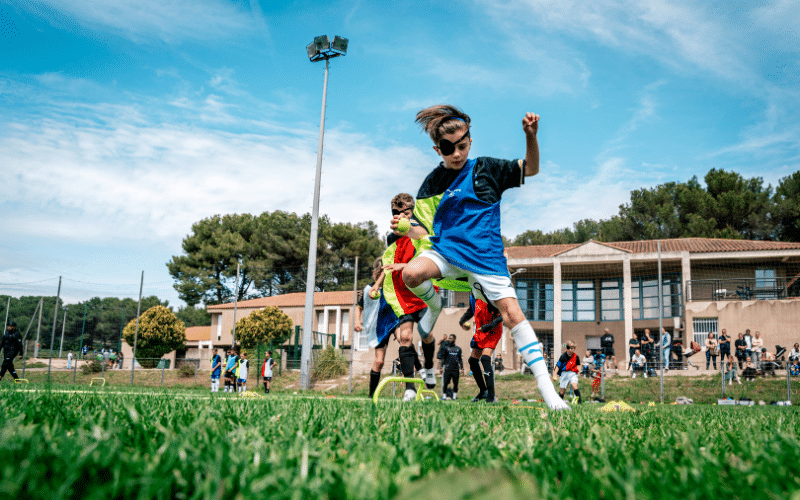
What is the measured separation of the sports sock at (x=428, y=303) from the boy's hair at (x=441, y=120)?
145 cm

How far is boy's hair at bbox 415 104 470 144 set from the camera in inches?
184

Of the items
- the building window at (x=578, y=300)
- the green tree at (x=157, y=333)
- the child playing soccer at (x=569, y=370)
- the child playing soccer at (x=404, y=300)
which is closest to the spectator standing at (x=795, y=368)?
the child playing soccer at (x=569, y=370)

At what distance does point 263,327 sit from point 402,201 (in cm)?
3292

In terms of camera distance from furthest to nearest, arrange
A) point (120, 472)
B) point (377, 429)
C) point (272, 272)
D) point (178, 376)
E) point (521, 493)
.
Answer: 1. point (272, 272)
2. point (178, 376)
3. point (377, 429)
4. point (120, 472)
5. point (521, 493)

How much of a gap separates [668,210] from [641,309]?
14.7 metres

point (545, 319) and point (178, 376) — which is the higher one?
point (545, 319)

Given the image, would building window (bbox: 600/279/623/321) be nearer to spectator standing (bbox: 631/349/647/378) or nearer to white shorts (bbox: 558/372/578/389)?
spectator standing (bbox: 631/349/647/378)

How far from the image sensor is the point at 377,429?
6.07 feet

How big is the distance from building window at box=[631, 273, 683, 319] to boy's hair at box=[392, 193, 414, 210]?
92.2 feet

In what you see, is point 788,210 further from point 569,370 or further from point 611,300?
point 569,370

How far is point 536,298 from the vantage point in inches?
1300

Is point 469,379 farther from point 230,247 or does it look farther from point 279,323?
→ point 230,247

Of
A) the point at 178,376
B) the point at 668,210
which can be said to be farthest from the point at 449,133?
the point at 668,210

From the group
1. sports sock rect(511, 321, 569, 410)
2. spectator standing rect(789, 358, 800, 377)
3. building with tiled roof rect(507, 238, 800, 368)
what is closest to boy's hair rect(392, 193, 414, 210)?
sports sock rect(511, 321, 569, 410)
